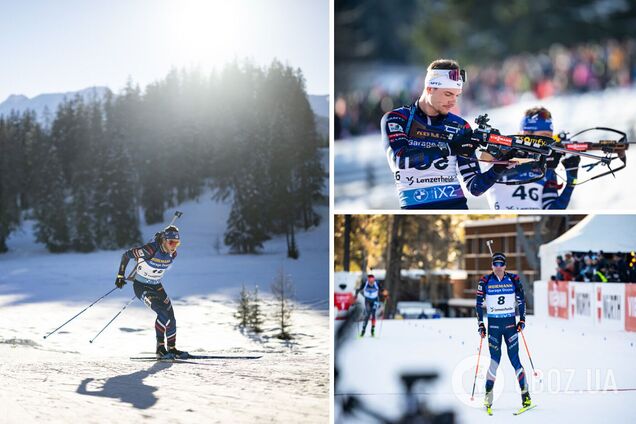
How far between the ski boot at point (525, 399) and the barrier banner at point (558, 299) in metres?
0.42

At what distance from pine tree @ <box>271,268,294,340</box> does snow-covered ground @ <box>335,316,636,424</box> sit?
0.55m

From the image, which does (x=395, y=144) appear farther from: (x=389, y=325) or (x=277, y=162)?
(x=277, y=162)

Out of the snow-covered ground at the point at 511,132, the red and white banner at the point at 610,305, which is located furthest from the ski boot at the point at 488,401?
the snow-covered ground at the point at 511,132

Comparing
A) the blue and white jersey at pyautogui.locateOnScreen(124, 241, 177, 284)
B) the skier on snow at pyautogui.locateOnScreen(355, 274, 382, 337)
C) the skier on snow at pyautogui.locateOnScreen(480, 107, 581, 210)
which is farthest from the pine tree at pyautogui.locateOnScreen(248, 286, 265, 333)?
the skier on snow at pyautogui.locateOnScreen(480, 107, 581, 210)

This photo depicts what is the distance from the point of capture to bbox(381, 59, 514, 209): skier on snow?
13.1 ft

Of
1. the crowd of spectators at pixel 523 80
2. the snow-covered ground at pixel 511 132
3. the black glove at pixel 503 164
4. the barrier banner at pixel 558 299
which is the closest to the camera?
the black glove at pixel 503 164

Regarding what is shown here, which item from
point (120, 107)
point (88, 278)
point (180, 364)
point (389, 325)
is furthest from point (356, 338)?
point (120, 107)

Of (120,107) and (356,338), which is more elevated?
(120,107)

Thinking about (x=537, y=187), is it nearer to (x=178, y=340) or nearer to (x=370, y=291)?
(x=370, y=291)

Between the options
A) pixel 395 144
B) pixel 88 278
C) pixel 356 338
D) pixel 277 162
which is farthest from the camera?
pixel 277 162

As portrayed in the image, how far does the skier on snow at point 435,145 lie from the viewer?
3.98 m

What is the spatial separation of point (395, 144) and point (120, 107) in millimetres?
2120

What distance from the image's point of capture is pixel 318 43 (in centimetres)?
541

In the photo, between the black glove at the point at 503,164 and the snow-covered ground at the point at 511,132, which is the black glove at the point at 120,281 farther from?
the black glove at the point at 503,164
